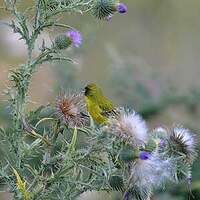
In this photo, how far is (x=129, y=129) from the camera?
2.01m

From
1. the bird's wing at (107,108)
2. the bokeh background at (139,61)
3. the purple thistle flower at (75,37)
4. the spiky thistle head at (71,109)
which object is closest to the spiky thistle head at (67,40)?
the purple thistle flower at (75,37)

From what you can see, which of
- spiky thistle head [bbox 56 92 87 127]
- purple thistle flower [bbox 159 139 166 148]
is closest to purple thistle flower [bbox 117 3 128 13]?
spiky thistle head [bbox 56 92 87 127]

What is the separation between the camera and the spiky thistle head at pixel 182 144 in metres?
2.11

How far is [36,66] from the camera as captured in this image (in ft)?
6.73

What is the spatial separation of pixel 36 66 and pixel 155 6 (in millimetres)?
6247

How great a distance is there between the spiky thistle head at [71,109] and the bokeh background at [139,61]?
2.32 m

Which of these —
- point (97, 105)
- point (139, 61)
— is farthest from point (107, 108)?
point (139, 61)

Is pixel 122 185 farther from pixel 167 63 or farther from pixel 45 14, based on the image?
pixel 167 63

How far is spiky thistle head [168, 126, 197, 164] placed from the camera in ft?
6.91

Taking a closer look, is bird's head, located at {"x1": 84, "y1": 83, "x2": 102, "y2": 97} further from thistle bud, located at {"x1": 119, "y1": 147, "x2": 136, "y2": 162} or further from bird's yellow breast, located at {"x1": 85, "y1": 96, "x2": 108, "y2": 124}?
thistle bud, located at {"x1": 119, "y1": 147, "x2": 136, "y2": 162}

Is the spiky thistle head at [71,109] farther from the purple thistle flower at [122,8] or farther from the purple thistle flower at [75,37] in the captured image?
the purple thistle flower at [122,8]

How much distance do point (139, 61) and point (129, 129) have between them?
392cm

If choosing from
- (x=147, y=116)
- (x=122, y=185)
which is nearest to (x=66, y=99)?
(x=122, y=185)

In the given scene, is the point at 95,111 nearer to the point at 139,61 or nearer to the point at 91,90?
the point at 91,90
